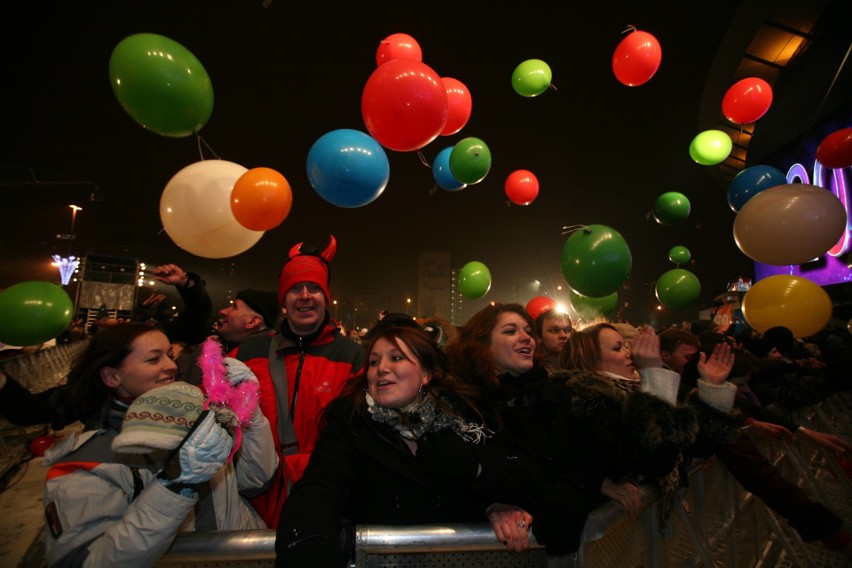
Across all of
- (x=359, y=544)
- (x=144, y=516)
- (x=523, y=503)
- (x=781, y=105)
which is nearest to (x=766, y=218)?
(x=523, y=503)

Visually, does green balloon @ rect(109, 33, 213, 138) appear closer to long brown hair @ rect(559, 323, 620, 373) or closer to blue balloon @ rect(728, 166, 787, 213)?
long brown hair @ rect(559, 323, 620, 373)

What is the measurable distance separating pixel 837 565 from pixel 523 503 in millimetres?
3311

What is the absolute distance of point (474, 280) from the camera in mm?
6867

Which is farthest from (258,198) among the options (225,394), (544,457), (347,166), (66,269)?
(66,269)

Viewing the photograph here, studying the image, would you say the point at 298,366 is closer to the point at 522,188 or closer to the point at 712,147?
the point at 522,188

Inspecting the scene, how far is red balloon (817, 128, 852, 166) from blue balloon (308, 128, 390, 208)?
5676 millimetres

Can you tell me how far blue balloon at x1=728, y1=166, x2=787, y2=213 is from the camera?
5.21 metres

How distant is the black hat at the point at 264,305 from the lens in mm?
3049

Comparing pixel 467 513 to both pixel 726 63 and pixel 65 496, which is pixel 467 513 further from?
pixel 726 63

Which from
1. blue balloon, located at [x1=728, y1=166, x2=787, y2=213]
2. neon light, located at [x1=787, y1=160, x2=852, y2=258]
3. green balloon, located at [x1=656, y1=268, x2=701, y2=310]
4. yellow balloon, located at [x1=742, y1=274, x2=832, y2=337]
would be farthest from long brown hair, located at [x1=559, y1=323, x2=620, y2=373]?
neon light, located at [x1=787, y1=160, x2=852, y2=258]

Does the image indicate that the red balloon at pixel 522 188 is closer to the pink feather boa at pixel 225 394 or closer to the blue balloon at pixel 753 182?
the blue balloon at pixel 753 182

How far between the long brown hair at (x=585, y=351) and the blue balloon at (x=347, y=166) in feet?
6.77

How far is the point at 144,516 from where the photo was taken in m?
1.12

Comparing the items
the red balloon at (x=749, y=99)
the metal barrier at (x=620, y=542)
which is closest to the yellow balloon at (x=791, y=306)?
the metal barrier at (x=620, y=542)
